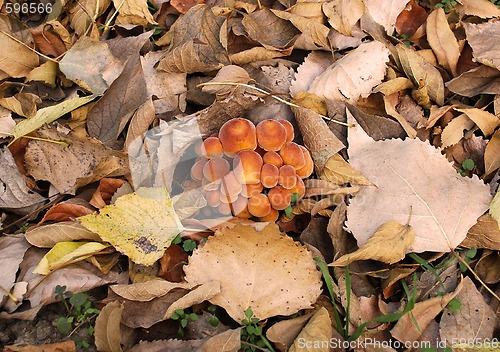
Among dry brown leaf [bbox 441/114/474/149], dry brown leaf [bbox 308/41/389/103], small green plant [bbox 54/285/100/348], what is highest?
dry brown leaf [bbox 308/41/389/103]

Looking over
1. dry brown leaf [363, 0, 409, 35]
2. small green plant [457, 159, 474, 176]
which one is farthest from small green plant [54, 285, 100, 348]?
dry brown leaf [363, 0, 409, 35]

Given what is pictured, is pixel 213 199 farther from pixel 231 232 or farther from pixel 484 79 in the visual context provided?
pixel 484 79

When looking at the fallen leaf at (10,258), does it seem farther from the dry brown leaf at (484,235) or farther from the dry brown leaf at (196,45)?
the dry brown leaf at (484,235)

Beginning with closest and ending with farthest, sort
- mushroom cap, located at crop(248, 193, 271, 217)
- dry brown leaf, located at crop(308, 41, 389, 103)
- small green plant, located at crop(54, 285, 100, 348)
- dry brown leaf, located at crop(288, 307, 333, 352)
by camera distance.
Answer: dry brown leaf, located at crop(288, 307, 333, 352)
small green plant, located at crop(54, 285, 100, 348)
mushroom cap, located at crop(248, 193, 271, 217)
dry brown leaf, located at crop(308, 41, 389, 103)

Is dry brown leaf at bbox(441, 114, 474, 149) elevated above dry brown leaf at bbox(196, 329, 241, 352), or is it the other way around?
dry brown leaf at bbox(441, 114, 474, 149)

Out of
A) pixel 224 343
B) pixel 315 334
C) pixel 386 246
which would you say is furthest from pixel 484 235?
pixel 224 343

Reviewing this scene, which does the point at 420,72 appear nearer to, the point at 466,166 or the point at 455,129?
the point at 455,129

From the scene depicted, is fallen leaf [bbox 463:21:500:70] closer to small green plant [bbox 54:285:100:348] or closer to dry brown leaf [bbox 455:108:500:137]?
dry brown leaf [bbox 455:108:500:137]

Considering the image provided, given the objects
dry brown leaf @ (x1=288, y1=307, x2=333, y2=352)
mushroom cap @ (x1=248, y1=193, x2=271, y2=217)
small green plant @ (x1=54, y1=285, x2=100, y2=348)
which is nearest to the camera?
dry brown leaf @ (x1=288, y1=307, x2=333, y2=352)

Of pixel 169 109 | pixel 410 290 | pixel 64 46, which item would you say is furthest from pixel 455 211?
pixel 64 46
